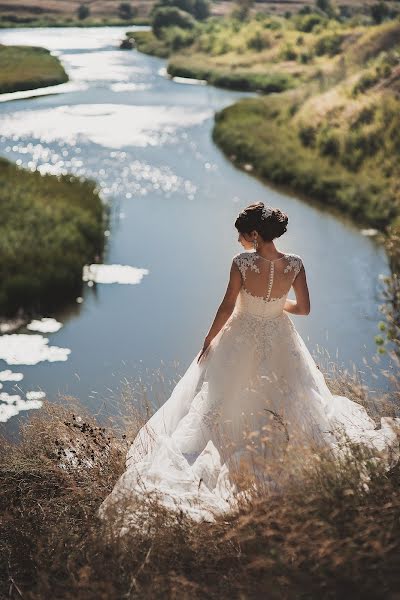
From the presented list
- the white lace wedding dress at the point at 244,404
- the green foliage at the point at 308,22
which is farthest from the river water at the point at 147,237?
the green foliage at the point at 308,22

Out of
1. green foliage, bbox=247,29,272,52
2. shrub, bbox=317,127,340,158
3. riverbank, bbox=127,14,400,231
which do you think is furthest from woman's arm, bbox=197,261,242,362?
green foliage, bbox=247,29,272,52

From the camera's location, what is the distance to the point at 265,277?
5.48 m

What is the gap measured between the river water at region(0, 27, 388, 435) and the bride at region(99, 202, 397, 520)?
0.59 metres

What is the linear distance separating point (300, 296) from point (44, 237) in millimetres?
10088

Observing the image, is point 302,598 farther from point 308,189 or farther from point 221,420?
point 308,189

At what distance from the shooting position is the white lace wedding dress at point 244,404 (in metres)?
5.16

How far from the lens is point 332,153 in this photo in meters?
24.2

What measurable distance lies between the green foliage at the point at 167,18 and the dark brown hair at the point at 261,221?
93.0 feet

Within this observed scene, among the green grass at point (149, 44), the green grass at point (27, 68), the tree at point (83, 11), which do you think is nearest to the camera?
the green grass at point (27, 68)

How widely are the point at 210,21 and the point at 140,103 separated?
11919 millimetres

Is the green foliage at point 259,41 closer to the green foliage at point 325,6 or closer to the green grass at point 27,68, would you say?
the green foliage at point 325,6

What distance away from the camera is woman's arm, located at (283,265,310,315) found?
554 cm

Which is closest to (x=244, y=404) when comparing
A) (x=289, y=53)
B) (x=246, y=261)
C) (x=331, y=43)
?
(x=246, y=261)

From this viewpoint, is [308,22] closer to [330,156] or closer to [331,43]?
[331,43]
